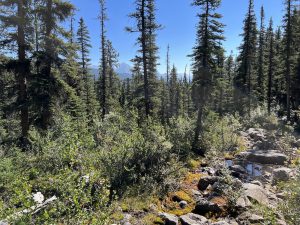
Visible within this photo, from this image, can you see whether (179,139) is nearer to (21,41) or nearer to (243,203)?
(243,203)

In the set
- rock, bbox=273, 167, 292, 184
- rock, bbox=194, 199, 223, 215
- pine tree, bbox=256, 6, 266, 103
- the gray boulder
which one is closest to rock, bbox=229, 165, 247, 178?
rock, bbox=273, 167, 292, 184

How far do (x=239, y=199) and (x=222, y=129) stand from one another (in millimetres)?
7991

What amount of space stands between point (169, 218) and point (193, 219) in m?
0.72

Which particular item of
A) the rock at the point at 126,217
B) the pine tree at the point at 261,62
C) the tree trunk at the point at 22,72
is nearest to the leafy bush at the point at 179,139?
the rock at the point at 126,217

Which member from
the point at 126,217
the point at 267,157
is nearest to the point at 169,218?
the point at 126,217

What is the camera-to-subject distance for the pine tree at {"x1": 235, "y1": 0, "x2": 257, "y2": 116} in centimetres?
2841

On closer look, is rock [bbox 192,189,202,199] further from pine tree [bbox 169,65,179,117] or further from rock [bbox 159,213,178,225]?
pine tree [bbox 169,65,179,117]

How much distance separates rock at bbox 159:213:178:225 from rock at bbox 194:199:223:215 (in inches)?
40.4

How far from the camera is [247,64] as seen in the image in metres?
29.6

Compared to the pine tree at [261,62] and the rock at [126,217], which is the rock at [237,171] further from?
the pine tree at [261,62]

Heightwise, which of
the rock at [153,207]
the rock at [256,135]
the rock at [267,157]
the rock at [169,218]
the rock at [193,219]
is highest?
the rock at [256,135]

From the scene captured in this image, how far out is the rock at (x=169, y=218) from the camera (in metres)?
6.55

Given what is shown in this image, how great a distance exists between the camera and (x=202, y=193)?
873 centimetres

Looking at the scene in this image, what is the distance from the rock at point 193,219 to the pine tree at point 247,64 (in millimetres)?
22616
